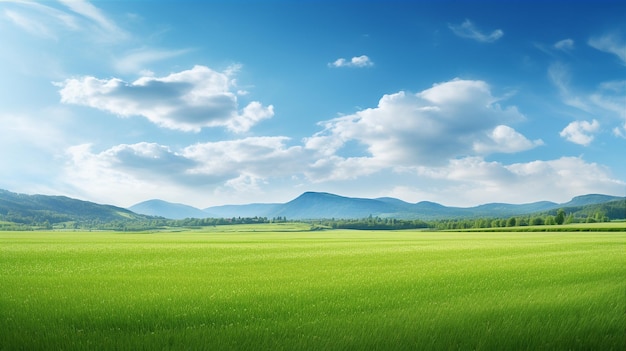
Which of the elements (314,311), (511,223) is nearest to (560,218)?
(511,223)

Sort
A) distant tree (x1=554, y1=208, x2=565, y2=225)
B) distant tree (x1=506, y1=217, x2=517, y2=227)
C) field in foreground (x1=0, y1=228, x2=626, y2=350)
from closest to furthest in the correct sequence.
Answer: field in foreground (x1=0, y1=228, x2=626, y2=350) < distant tree (x1=554, y1=208, x2=565, y2=225) < distant tree (x1=506, y1=217, x2=517, y2=227)

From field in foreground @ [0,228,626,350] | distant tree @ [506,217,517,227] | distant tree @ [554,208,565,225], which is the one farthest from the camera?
distant tree @ [506,217,517,227]

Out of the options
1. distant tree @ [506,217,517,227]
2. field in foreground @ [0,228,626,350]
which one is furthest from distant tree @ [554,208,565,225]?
field in foreground @ [0,228,626,350]

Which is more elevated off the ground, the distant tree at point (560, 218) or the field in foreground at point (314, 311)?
the distant tree at point (560, 218)

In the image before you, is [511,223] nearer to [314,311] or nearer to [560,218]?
[560,218]

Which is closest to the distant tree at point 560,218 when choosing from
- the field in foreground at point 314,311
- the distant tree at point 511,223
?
the distant tree at point 511,223

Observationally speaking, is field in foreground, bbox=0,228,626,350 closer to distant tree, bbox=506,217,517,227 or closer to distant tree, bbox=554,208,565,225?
distant tree, bbox=506,217,517,227

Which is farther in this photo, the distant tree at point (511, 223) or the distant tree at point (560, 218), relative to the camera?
the distant tree at point (511, 223)

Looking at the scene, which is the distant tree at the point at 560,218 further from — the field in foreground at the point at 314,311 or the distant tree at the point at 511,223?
the field in foreground at the point at 314,311

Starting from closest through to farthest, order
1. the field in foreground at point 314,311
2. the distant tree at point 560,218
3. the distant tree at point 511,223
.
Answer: the field in foreground at point 314,311 < the distant tree at point 560,218 < the distant tree at point 511,223

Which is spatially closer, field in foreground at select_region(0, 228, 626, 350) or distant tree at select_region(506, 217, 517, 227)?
field in foreground at select_region(0, 228, 626, 350)

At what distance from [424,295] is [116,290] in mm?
11783

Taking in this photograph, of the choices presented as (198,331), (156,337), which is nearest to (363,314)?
(198,331)

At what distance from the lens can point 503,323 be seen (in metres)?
11.7
